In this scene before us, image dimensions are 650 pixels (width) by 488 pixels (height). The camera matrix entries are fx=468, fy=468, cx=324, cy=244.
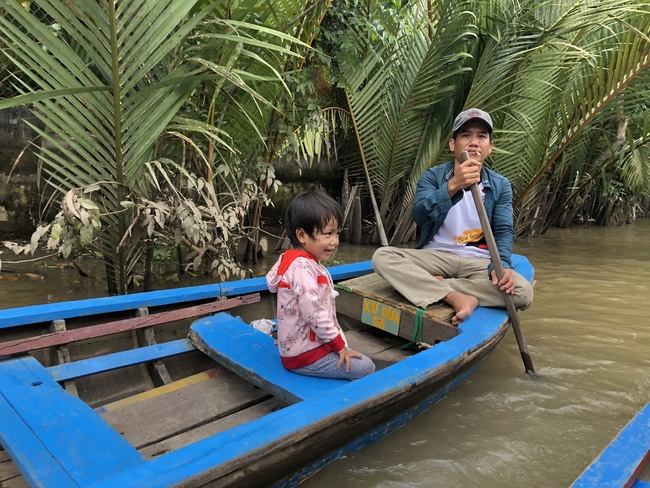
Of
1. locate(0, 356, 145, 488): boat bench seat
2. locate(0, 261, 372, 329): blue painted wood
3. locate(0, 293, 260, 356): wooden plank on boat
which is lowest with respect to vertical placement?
locate(0, 356, 145, 488): boat bench seat

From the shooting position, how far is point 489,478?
161cm

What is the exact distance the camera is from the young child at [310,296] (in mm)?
1611

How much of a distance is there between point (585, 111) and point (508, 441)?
3959mm

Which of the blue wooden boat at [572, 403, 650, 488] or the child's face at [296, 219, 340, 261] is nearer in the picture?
the blue wooden boat at [572, 403, 650, 488]

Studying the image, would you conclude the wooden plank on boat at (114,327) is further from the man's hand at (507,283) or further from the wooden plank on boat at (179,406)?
the man's hand at (507,283)

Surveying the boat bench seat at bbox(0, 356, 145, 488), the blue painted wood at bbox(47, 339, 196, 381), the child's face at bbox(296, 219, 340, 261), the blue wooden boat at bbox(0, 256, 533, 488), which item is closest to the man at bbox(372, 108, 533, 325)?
the blue wooden boat at bbox(0, 256, 533, 488)

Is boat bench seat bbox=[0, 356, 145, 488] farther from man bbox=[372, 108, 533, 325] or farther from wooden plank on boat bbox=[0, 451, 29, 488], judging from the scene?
man bbox=[372, 108, 533, 325]

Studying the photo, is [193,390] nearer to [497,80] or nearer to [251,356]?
[251,356]

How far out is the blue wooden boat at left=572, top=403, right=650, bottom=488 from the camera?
1.13 m

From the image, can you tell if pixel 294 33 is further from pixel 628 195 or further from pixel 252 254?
pixel 628 195

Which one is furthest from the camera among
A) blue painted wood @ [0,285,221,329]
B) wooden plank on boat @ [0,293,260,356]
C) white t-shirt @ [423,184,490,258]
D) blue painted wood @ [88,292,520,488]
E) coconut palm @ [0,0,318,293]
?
white t-shirt @ [423,184,490,258]

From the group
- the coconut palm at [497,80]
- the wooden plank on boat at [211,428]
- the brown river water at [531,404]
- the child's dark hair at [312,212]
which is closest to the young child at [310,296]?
the child's dark hair at [312,212]

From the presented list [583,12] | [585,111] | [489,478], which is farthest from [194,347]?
[585,111]

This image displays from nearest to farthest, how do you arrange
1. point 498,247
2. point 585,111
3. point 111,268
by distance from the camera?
point 498,247 < point 111,268 < point 585,111
